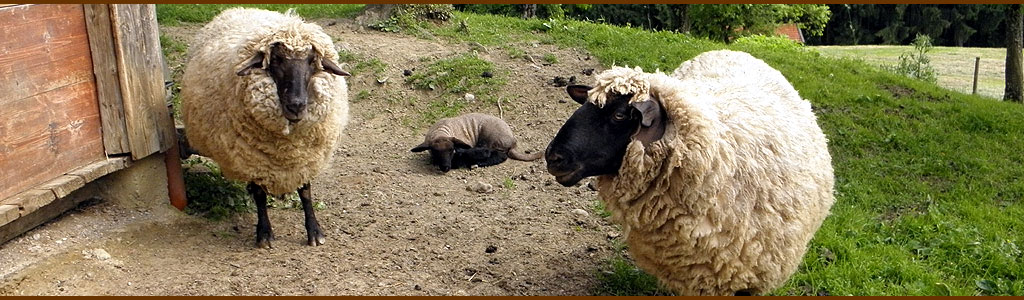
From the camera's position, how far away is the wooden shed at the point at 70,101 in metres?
4.91

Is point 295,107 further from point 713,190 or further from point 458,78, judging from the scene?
point 458,78

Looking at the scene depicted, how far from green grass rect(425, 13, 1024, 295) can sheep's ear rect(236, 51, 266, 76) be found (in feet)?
8.69

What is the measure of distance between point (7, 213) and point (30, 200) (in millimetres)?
206

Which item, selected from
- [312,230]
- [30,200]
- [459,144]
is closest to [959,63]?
[459,144]

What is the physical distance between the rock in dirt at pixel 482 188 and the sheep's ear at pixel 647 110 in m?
3.21

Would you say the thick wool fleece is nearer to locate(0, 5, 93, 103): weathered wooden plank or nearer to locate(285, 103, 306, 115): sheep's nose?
locate(285, 103, 306, 115): sheep's nose

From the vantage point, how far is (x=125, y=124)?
5.79 meters

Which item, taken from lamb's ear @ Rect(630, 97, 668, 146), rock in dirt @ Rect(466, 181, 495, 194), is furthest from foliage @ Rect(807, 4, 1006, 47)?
lamb's ear @ Rect(630, 97, 668, 146)

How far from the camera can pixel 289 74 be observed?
17.5ft

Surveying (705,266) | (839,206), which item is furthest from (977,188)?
(705,266)

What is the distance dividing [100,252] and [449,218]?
96.0 inches

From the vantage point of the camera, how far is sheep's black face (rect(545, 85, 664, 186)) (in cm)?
405

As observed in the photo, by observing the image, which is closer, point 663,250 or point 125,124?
point 663,250

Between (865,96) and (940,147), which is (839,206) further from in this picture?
(865,96)
